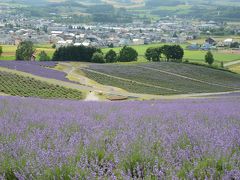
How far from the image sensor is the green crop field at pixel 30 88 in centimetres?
3494

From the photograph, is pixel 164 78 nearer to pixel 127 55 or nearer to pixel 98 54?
pixel 98 54

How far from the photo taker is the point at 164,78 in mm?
60750

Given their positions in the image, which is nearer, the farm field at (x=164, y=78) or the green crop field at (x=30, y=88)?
the green crop field at (x=30, y=88)

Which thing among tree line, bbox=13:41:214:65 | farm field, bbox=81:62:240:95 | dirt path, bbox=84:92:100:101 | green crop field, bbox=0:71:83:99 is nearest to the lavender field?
green crop field, bbox=0:71:83:99

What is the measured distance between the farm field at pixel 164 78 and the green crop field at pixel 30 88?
10.3 m

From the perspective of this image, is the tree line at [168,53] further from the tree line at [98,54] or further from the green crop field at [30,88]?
the green crop field at [30,88]

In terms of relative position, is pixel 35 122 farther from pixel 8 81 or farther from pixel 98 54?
pixel 98 54

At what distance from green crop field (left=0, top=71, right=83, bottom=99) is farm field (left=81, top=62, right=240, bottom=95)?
1031cm

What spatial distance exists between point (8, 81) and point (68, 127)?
34.3 metres

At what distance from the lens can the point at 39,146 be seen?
4953 millimetres

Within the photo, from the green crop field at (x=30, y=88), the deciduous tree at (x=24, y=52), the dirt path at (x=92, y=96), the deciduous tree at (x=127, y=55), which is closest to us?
the green crop field at (x=30, y=88)

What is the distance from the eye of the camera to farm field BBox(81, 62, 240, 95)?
51.5m

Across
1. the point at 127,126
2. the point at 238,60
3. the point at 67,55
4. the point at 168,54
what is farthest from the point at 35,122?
the point at 238,60

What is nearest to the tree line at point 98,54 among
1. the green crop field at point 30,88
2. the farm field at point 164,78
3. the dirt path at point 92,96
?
the farm field at point 164,78
